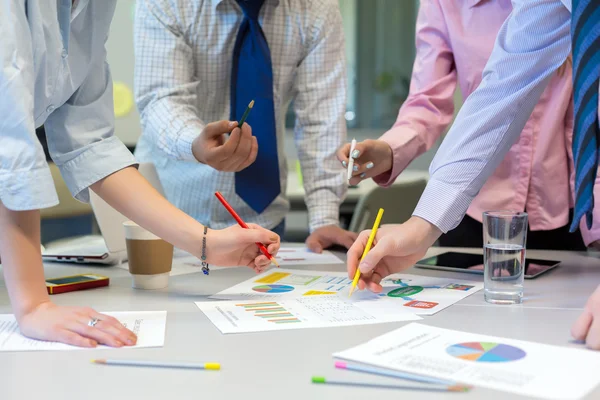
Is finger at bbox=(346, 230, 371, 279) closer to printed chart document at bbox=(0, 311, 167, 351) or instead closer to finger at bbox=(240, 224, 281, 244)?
finger at bbox=(240, 224, 281, 244)

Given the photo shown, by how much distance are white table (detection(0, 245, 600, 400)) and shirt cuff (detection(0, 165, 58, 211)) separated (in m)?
0.21

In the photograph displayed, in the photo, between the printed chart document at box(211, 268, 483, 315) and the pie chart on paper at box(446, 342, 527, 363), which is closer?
the pie chart on paper at box(446, 342, 527, 363)

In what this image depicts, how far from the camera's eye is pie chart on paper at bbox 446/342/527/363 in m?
0.87

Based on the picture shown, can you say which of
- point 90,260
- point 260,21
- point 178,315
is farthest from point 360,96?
point 178,315

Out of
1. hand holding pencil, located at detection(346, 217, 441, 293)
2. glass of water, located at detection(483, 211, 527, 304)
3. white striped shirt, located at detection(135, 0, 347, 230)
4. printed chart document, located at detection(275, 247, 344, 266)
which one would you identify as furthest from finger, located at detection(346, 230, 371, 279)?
white striped shirt, located at detection(135, 0, 347, 230)

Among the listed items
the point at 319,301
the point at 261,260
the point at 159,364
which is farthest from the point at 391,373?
the point at 261,260

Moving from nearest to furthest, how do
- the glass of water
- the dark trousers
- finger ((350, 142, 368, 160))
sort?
the glass of water → finger ((350, 142, 368, 160)) → the dark trousers

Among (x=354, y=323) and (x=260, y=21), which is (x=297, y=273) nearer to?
(x=354, y=323)

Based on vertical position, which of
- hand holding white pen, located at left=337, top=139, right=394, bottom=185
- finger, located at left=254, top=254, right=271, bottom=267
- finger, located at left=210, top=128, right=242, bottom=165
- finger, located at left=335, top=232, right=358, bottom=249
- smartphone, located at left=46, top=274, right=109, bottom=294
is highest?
finger, located at left=210, top=128, right=242, bottom=165

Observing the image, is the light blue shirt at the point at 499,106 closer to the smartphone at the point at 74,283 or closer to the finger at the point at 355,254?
the finger at the point at 355,254

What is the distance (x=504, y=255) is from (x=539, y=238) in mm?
724

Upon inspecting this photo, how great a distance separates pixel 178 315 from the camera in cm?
112

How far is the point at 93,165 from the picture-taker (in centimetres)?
129

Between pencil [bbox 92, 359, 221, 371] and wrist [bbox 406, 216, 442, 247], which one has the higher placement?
wrist [bbox 406, 216, 442, 247]
